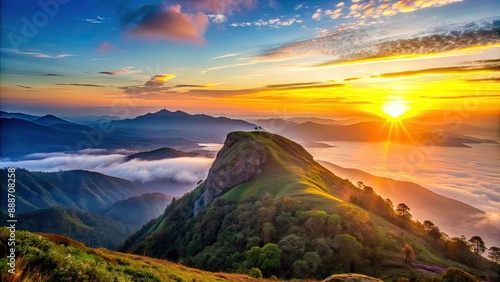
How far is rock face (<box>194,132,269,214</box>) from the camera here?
12406 cm

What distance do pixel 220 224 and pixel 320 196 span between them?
36.0m

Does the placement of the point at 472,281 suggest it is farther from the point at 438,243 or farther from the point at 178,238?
the point at 178,238

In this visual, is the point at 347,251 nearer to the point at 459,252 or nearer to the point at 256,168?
the point at 459,252

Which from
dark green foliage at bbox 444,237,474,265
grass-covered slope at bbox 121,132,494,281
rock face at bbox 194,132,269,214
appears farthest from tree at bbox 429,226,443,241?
rock face at bbox 194,132,269,214

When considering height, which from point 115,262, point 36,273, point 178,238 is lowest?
point 178,238

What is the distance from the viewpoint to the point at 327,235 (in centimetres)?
5653

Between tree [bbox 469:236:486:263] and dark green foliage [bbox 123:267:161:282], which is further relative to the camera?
tree [bbox 469:236:486:263]

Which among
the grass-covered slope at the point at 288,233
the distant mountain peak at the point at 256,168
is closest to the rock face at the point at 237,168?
the distant mountain peak at the point at 256,168

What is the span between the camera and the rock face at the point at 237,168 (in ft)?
407

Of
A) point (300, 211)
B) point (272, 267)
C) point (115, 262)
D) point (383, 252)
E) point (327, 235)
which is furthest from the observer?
point (300, 211)

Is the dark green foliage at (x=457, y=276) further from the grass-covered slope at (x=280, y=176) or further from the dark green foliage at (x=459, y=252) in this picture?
the dark green foliage at (x=459, y=252)

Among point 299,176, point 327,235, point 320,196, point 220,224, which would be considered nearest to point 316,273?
point 327,235

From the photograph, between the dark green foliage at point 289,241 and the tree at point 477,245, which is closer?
the dark green foliage at point 289,241

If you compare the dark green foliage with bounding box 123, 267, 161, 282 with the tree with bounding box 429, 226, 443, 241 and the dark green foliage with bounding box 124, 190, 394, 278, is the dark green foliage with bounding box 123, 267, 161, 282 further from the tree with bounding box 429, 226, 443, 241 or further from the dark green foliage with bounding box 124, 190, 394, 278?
the tree with bounding box 429, 226, 443, 241
